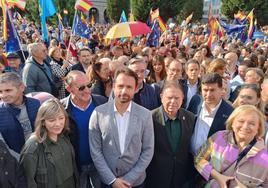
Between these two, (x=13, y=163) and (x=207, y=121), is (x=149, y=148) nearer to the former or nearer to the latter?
(x=207, y=121)

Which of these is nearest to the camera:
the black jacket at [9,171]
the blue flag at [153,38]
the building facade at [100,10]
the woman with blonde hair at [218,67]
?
the black jacket at [9,171]

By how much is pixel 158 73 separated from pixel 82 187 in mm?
2972

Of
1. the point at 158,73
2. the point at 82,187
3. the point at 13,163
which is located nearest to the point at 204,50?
the point at 158,73

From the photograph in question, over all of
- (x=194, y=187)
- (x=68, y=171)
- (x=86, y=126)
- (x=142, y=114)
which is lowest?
(x=194, y=187)

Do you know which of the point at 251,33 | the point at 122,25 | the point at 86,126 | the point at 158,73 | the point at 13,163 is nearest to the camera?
the point at 13,163

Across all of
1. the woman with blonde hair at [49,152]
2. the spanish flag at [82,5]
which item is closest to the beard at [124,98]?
the woman with blonde hair at [49,152]

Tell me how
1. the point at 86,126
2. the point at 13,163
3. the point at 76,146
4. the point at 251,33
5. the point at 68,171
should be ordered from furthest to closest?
the point at 251,33 < the point at 86,126 < the point at 76,146 < the point at 68,171 < the point at 13,163

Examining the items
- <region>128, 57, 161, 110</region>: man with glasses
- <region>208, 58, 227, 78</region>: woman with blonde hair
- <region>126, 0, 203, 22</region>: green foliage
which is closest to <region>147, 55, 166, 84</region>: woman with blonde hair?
<region>208, 58, 227, 78</region>: woman with blonde hair

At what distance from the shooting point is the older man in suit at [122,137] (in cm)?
338

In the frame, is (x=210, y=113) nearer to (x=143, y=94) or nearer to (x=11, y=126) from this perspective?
(x=143, y=94)

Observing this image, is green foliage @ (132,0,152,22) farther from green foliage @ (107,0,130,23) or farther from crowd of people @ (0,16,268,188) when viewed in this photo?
crowd of people @ (0,16,268,188)

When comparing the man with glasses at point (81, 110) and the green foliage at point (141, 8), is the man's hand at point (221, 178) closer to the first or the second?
the man with glasses at point (81, 110)

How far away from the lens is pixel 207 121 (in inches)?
147

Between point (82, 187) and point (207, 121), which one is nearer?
point (207, 121)
